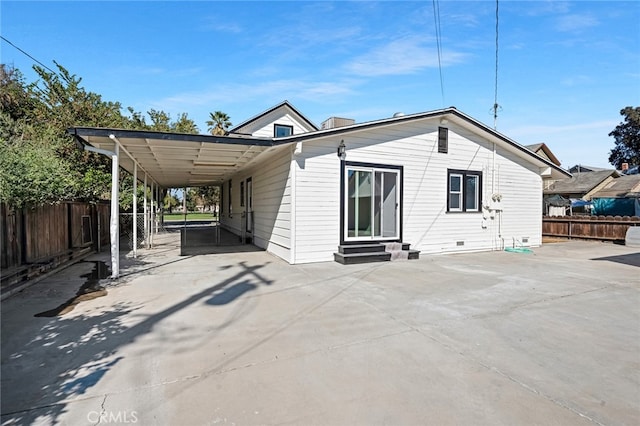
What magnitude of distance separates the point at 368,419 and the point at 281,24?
1136cm

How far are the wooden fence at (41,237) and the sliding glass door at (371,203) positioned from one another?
6.29 m

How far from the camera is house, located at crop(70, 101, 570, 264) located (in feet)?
26.1

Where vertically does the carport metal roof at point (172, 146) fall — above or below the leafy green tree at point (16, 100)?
below

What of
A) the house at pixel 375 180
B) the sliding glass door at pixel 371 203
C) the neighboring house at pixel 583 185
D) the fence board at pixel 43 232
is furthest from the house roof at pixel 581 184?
the fence board at pixel 43 232

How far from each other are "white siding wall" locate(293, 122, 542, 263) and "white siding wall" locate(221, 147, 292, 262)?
1.62 feet

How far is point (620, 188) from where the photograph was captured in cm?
2702

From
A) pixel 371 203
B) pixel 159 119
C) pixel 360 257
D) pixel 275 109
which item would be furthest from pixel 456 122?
pixel 159 119

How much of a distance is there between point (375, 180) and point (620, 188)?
2890cm

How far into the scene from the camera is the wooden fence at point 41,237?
5293mm

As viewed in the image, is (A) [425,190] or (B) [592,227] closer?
(A) [425,190]

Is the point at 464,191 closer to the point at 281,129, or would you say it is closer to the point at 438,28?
the point at 438,28

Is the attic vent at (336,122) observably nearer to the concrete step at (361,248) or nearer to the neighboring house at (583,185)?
the concrete step at (361,248)

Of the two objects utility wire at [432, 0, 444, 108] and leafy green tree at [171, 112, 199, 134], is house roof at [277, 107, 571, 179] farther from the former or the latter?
leafy green tree at [171, 112, 199, 134]

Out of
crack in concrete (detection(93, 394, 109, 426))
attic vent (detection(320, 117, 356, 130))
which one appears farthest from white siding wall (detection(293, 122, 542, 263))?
crack in concrete (detection(93, 394, 109, 426))
